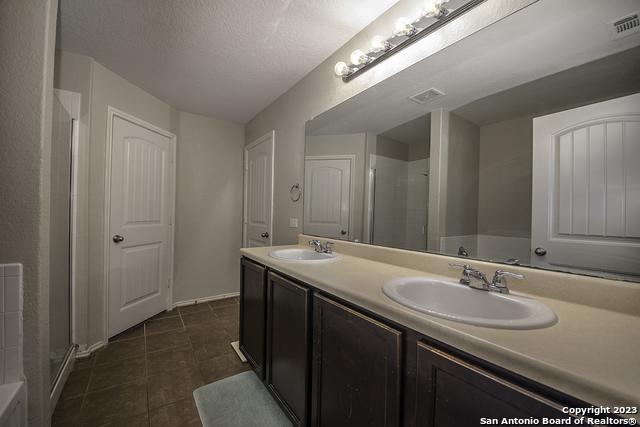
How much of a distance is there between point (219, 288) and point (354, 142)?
2.59m

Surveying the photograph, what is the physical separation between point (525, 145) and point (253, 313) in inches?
67.5

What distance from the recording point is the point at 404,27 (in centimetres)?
123

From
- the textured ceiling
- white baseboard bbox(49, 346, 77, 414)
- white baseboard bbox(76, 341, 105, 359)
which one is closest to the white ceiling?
the textured ceiling

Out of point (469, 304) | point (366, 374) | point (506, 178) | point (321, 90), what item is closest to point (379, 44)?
point (321, 90)

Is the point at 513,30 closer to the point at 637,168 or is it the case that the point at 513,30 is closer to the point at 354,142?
the point at 637,168

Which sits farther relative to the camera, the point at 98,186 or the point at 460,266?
the point at 98,186

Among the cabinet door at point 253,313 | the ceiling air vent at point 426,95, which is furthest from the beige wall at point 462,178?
the cabinet door at point 253,313

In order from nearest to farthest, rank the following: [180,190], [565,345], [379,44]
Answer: [565,345] → [379,44] → [180,190]

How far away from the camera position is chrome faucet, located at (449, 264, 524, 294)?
2.81ft

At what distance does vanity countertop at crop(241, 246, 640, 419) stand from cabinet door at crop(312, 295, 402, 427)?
0.28 ft

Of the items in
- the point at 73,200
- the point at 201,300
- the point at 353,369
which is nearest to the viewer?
the point at 353,369

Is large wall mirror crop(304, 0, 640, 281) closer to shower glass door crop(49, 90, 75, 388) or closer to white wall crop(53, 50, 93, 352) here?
shower glass door crop(49, 90, 75, 388)

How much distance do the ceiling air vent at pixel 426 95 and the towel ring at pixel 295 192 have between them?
1.19 meters

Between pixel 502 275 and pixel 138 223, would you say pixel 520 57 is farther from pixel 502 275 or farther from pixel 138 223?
pixel 138 223
